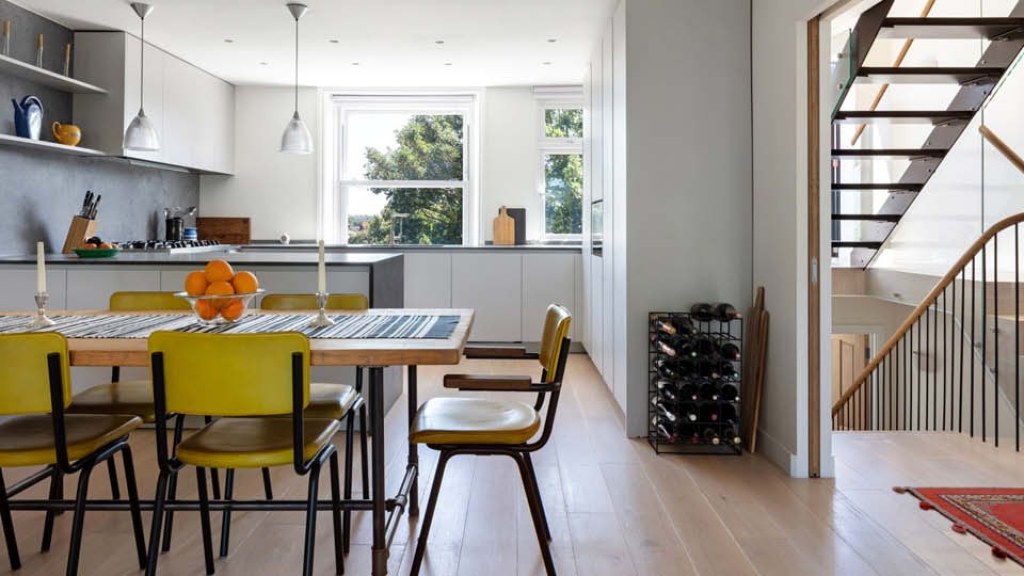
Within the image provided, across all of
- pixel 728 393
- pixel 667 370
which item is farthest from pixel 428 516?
pixel 728 393

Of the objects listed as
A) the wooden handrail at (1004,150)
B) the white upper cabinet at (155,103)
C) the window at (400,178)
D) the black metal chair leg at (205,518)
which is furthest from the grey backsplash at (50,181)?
the wooden handrail at (1004,150)

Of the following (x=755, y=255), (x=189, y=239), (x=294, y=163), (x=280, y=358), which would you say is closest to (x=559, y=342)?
(x=280, y=358)

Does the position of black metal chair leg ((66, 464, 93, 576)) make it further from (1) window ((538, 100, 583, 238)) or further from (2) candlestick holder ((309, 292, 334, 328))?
(1) window ((538, 100, 583, 238))

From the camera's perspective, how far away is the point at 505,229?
7.04m

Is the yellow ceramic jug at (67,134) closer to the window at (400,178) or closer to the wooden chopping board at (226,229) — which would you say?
the wooden chopping board at (226,229)

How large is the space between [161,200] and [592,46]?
373 cm

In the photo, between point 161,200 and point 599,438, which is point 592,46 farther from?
point 161,200

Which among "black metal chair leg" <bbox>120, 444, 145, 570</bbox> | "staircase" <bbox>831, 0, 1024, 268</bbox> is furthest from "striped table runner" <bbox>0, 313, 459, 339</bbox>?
"staircase" <bbox>831, 0, 1024, 268</bbox>

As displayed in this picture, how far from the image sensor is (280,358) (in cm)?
195

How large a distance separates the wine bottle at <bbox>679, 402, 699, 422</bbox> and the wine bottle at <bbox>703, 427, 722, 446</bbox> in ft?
0.28

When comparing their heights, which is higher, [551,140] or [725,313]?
[551,140]

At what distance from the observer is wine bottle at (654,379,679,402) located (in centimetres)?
373

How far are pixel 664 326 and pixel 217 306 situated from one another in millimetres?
2118

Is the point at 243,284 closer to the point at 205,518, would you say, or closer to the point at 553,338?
the point at 205,518
